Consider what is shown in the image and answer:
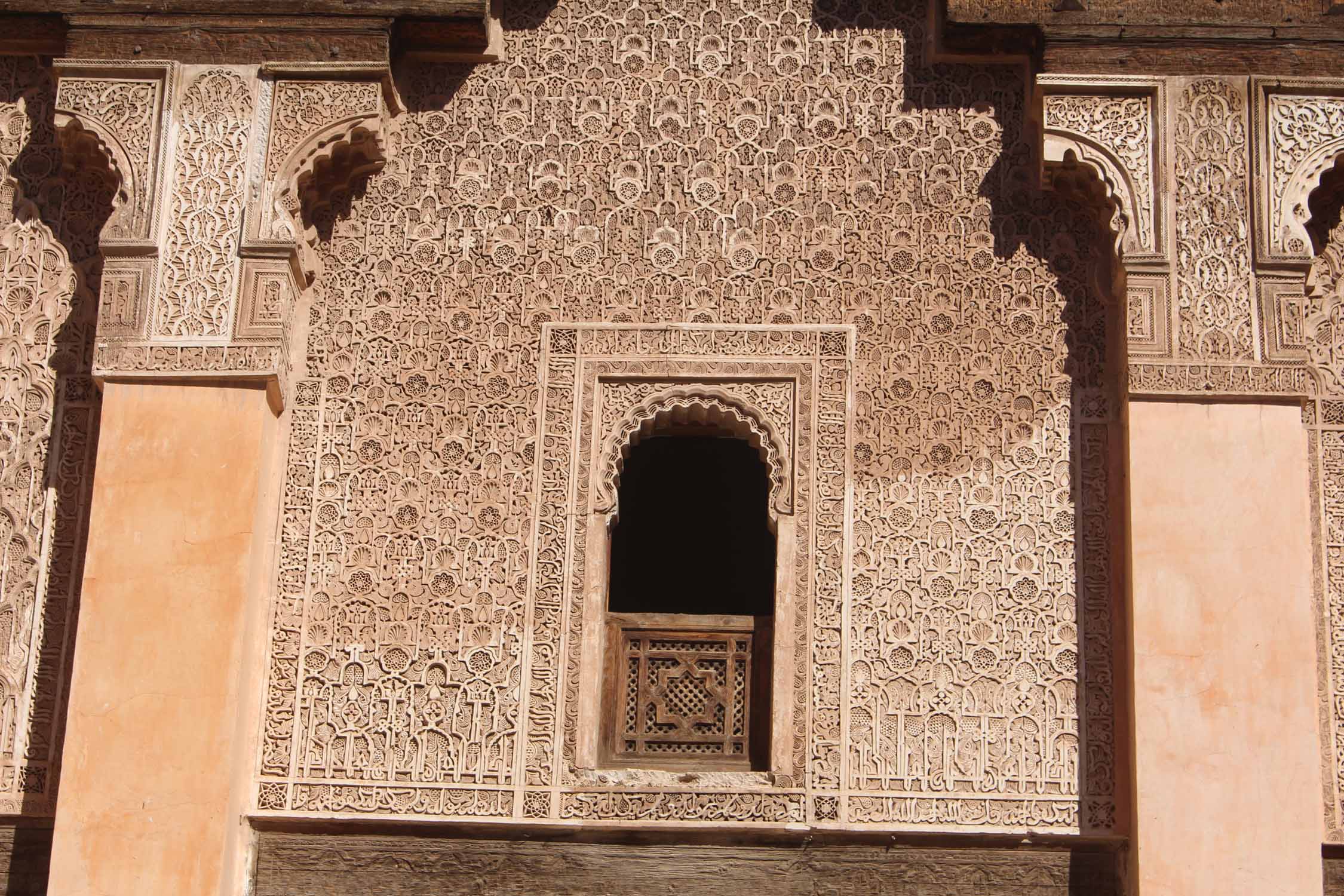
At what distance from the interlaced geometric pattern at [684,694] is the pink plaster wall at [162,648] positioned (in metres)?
1.35

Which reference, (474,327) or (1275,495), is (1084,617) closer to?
(1275,495)

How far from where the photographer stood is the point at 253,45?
686 cm

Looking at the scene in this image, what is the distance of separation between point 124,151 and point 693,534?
3598mm

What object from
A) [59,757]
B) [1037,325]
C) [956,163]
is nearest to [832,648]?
[1037,325]

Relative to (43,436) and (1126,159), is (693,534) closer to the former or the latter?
(1126,159)

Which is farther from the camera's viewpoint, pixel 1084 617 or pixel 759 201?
pixel 759 201


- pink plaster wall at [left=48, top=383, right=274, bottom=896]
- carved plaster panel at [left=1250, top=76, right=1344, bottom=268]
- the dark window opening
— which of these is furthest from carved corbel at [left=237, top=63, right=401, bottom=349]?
carved plaster panel at [left=1250, top=76, right=1344, bottom=268]

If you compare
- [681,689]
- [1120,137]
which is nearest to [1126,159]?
[1120,137]

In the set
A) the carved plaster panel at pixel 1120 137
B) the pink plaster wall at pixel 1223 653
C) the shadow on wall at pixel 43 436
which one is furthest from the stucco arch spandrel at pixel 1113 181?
the shadow on wall at pixel 43 436

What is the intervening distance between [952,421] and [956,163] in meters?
1.05

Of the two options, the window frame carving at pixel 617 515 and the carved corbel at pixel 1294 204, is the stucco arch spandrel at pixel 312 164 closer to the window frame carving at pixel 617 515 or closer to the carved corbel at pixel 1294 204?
the window frame carving at pixel 617 515

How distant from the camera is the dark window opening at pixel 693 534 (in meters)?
8.95

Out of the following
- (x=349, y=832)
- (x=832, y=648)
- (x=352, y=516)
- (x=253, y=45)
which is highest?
(x=253, y=45)

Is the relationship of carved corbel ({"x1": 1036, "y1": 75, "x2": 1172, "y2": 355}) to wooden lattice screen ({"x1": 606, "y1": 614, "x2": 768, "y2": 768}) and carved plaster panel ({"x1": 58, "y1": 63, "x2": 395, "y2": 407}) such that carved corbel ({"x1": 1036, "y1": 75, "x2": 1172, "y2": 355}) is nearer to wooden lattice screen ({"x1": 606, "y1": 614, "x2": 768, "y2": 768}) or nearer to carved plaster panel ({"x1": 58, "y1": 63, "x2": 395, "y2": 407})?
wooden lattice screen ({"x1": 606, "y1": 614, "x2": 768, "y2": 768})
